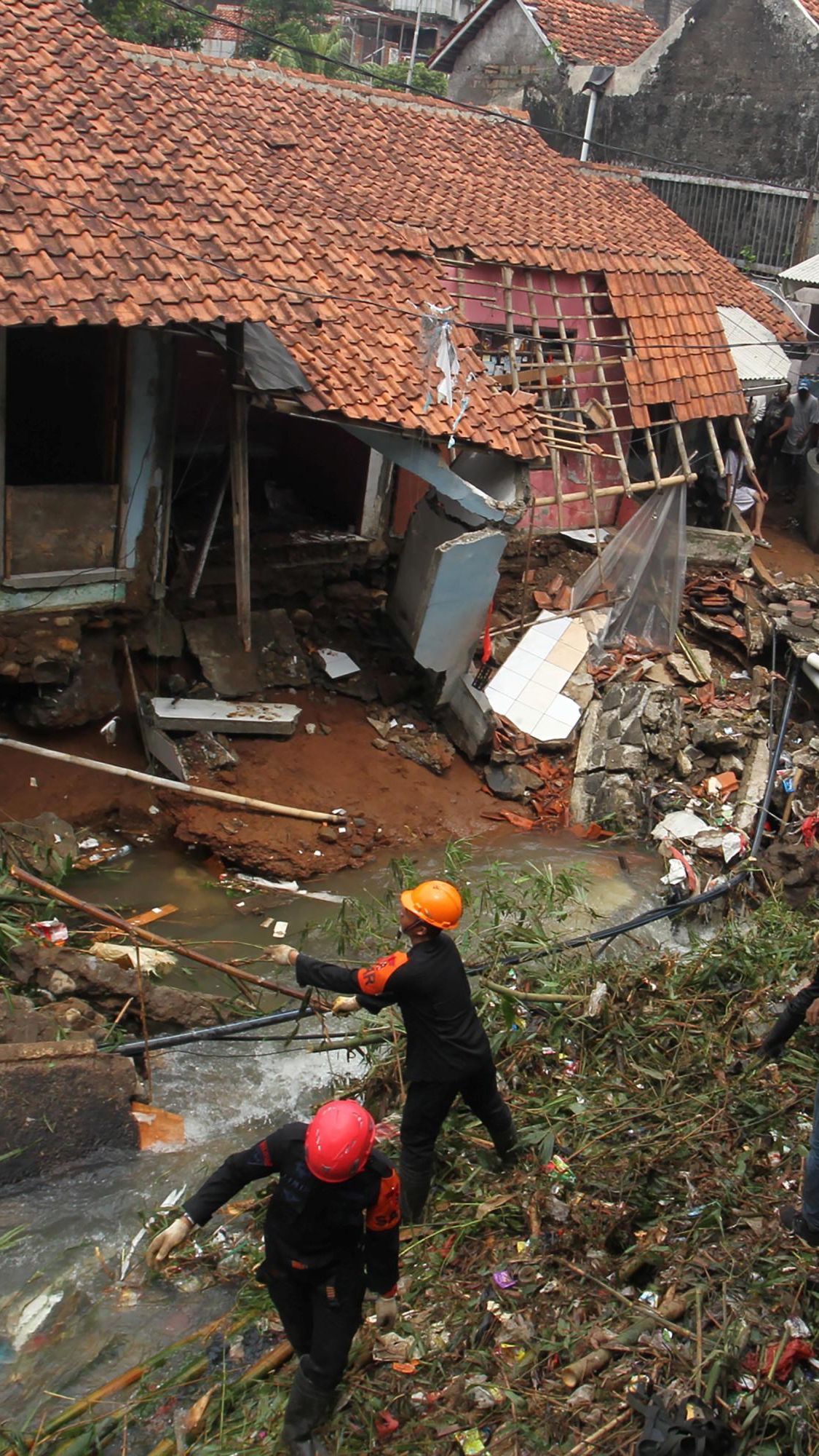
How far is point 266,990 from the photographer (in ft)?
23.0

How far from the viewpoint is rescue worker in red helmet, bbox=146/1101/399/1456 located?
11.7 feet

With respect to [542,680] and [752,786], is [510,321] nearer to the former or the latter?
[542,680]

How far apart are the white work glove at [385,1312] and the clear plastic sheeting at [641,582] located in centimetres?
835

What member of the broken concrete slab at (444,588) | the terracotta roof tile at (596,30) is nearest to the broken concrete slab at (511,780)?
the broken concrete slab at (444,588)

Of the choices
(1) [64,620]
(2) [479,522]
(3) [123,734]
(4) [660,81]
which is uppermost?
(4) [660,81]

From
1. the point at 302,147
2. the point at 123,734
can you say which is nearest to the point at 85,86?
the point at 302,147

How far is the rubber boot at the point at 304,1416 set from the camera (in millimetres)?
3770

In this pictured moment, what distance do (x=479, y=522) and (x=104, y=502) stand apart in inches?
122

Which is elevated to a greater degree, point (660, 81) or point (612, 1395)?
point (660, 81)

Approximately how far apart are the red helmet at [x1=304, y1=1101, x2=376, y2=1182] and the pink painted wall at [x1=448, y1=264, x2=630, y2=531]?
32.7 ft

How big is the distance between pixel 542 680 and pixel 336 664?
187cm

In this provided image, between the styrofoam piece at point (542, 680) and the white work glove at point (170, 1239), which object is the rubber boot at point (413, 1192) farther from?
the styrofoam piece at point (542, 680)

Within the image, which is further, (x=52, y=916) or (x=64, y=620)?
(x=64, y=620)

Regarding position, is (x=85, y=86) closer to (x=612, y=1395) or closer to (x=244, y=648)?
(x=244, y=648)
